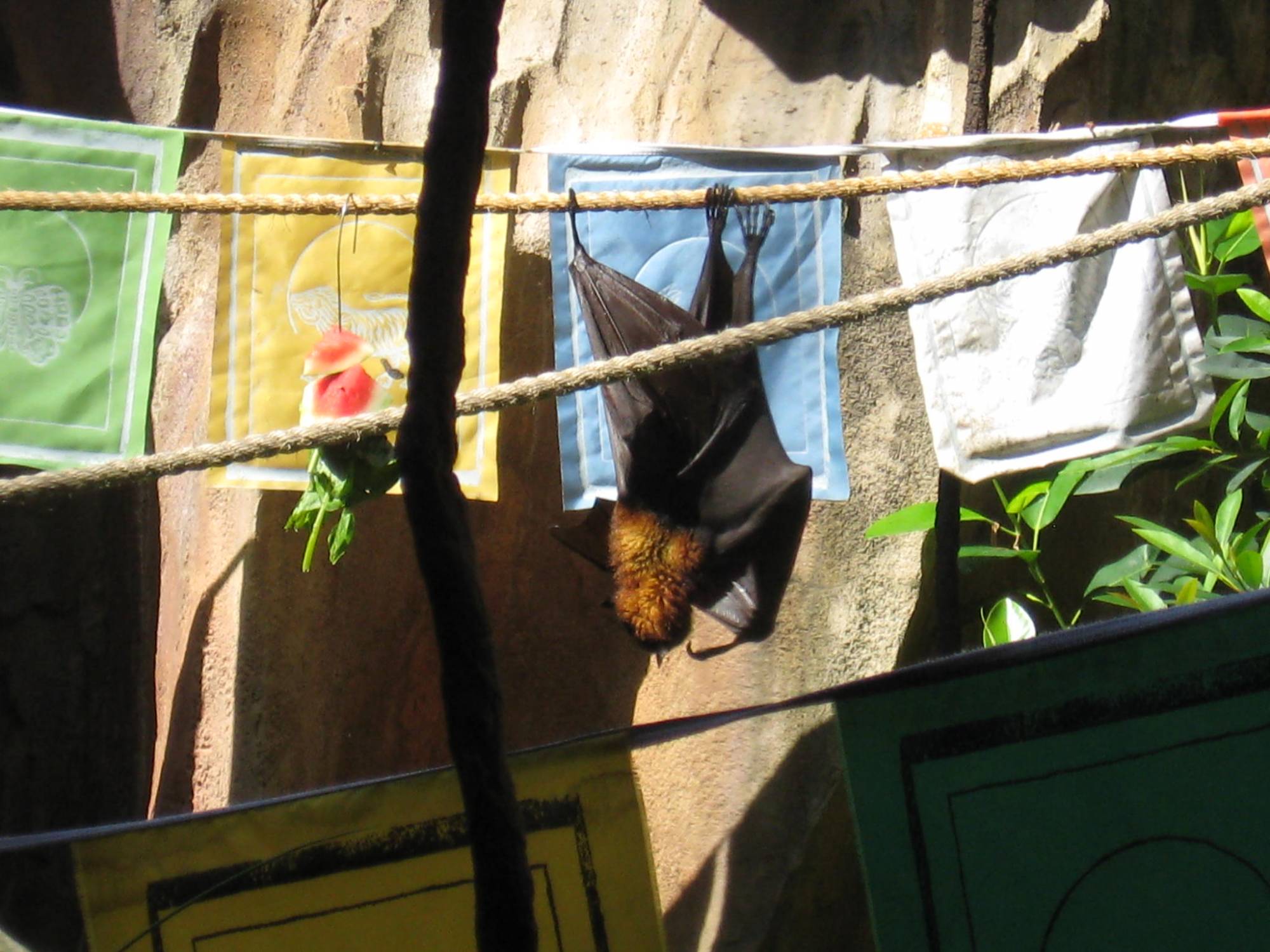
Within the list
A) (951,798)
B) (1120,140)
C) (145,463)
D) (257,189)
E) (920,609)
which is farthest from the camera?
(920,609)

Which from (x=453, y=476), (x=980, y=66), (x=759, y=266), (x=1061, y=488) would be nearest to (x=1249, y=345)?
(x=1061, y=488)

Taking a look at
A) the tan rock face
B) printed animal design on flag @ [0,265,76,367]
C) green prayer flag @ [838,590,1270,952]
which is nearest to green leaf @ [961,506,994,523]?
the tan rock face

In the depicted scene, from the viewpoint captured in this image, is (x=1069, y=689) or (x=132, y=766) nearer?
(x=1069, y=689)

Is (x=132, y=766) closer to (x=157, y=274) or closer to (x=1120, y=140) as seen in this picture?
(x=157, y=274)

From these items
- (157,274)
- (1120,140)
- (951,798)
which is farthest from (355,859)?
(1120,140)

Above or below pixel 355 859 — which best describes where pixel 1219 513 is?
above

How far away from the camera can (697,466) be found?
1.86 metres

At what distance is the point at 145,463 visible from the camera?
124 cm

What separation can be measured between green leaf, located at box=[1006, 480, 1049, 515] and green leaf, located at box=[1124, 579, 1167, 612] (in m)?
0.24

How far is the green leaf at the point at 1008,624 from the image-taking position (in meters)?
2.03

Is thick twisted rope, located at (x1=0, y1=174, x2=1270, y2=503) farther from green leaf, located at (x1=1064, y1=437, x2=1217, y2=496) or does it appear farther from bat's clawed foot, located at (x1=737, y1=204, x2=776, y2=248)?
green leaf, located at (x1=1064, y1=437, x2=1217, y2=496)

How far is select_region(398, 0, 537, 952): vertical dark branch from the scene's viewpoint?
1.85ft

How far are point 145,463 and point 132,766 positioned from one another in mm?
1695

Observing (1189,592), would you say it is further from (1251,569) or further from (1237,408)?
(1237,408)
